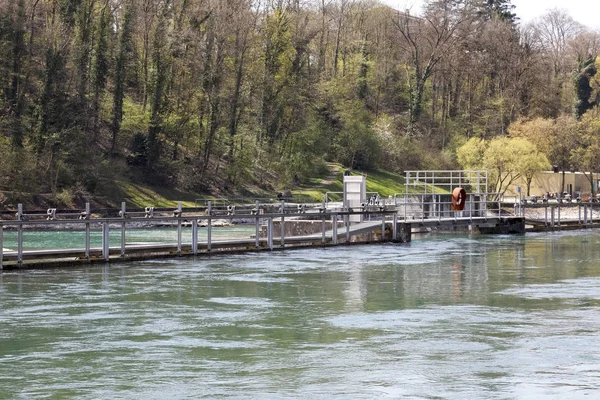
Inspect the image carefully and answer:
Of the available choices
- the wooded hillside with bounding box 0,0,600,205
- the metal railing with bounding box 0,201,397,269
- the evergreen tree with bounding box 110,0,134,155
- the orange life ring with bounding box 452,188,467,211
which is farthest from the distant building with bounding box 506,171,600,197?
the metal railing with bounding box 0,201,397,269

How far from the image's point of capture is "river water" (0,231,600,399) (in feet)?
61.8

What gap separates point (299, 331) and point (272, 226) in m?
22.6

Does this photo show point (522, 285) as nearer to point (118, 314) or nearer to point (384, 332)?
point (384, 332)

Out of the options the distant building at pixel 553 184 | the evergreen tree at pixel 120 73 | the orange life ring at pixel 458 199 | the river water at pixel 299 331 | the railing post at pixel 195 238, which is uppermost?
the evergreen tree at pixel 120 73

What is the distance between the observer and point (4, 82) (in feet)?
254

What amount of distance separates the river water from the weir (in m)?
1.44

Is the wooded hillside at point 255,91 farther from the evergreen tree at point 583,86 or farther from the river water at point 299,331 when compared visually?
the river water at point 299,331

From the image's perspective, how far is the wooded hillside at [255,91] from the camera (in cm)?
7819

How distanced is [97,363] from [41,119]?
5804 centimetres

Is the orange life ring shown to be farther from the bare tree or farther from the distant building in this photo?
the bare tree

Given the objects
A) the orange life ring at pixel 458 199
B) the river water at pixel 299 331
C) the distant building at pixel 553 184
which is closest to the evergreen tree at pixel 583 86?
the distant building at pixel 553 184

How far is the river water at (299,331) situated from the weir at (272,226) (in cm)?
144

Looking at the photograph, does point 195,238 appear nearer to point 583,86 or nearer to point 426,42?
point 426,42

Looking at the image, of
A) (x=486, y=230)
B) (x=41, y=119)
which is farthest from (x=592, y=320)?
(x=41, y=119)
